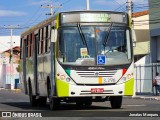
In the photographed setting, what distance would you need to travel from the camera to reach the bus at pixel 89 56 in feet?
62.4

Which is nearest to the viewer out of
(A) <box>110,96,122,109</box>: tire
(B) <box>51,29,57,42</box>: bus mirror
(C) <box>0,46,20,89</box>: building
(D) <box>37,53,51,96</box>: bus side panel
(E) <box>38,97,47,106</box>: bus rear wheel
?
(B) <box>51,29,57,42</box>: bus mirror

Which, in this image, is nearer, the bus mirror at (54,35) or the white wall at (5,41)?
the bus mirror at (54,35)

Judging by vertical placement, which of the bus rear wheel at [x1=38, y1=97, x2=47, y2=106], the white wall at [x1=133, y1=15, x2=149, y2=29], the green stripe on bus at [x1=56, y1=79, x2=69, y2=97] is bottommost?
the bus rear wheel at [x1=38, y1=97, x2=47, y2=106]

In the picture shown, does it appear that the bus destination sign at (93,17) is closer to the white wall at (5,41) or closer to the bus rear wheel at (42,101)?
the bus rear wheel at (42,101)

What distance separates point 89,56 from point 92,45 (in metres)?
0.43

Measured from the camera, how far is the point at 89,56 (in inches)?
753

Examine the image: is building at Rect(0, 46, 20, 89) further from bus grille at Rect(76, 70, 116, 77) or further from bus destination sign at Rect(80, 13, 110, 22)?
bus grille at Rect(76, 70, 116, 77)

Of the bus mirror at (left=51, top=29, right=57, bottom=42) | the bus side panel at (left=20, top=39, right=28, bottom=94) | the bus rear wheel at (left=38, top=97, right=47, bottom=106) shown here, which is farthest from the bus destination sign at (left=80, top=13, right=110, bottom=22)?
the bus side panel at (left=20, top=39, right=28, bottom=94)

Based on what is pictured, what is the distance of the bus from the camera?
1902 centimetres

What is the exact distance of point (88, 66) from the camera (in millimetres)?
19047

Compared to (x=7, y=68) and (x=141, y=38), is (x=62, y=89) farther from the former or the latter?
(x=7, y=68)

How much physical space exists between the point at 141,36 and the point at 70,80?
42.0 m

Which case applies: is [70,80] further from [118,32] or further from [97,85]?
[118,32]

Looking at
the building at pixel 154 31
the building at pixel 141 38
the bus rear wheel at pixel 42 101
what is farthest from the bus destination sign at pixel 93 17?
the building at pixel 141 38
